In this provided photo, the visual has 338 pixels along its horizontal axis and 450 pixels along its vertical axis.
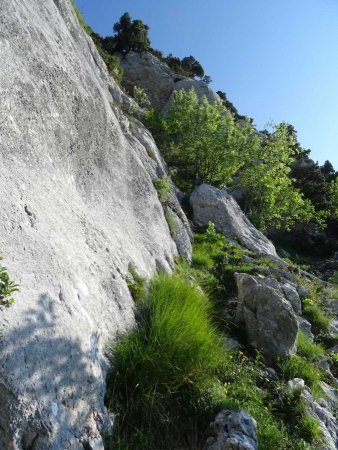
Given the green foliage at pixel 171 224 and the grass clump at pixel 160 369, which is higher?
the green foliage at pixel 171 224

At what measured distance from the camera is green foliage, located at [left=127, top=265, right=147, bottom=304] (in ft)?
21.9

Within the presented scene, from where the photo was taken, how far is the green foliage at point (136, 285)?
667cm

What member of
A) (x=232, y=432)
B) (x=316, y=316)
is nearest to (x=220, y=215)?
(x=316, y=316)

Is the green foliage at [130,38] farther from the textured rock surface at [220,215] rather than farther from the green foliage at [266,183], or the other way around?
the textured rock surface at [220,215]

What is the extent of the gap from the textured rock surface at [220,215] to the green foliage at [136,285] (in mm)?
8456

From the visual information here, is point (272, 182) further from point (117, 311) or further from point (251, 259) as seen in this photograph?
point (117, 311)

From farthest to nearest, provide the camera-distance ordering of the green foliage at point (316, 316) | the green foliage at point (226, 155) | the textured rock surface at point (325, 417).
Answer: the green foliage at point (226, 155) → the green foliage at point (316, 316) → the textured rock surface at point (325, 417)

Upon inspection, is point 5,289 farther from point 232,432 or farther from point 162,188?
point 162,188

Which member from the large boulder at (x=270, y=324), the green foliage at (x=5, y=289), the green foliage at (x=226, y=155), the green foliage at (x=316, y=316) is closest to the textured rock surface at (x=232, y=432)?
the green foliage at (x=5, y=289)

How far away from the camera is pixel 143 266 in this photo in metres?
7.84

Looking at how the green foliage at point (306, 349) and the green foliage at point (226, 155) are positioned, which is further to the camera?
the green foliage at point (226, 155)

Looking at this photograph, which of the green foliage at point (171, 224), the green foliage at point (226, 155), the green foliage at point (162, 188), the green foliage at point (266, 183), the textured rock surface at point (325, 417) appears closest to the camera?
the textured rock surface at point (325, 417)

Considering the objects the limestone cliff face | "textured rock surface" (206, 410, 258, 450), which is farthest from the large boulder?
"textured rock surface" (206, 410, 258, 450)

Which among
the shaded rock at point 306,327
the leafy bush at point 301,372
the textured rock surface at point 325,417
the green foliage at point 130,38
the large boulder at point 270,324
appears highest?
the green foliage at point 130,38
